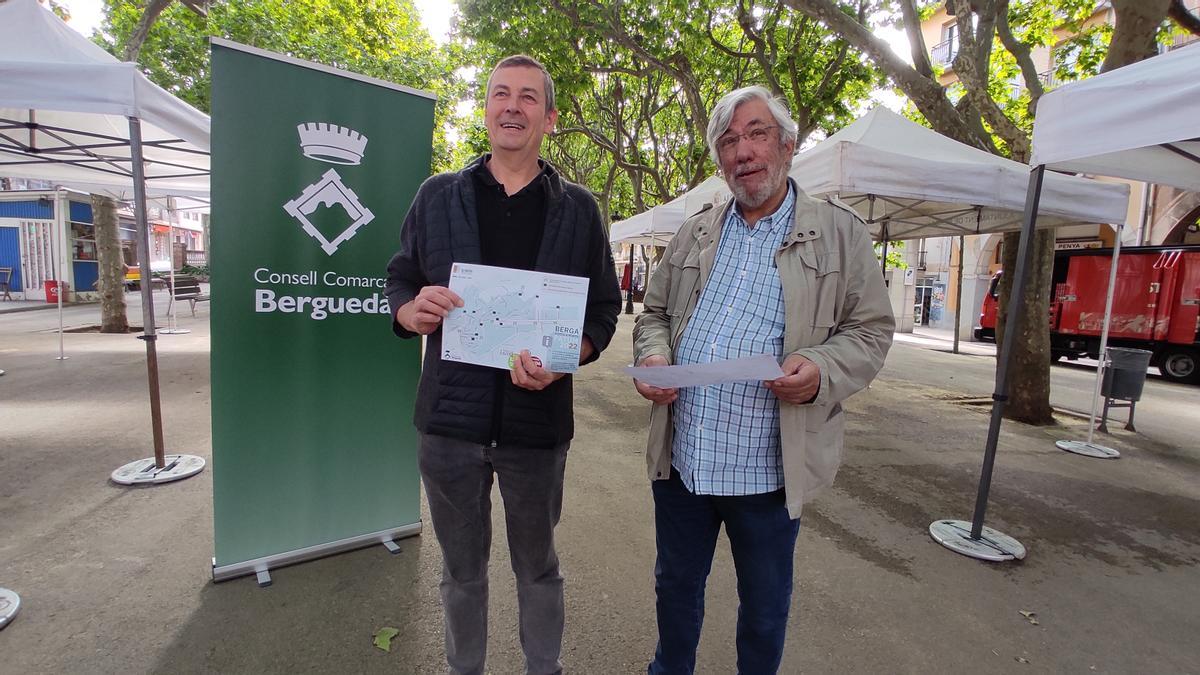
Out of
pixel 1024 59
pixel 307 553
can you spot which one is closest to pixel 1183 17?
pixel 1024 59

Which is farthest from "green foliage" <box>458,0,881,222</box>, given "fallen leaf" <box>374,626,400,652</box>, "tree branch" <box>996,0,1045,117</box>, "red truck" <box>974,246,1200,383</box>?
"fallen leaf" <box>374,626,400,652</box>

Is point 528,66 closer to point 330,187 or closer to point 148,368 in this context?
point 330,187

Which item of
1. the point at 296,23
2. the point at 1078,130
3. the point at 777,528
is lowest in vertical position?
the point at 777,528

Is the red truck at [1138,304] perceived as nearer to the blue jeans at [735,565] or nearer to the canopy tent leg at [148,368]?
the blue jeans at [735,565]

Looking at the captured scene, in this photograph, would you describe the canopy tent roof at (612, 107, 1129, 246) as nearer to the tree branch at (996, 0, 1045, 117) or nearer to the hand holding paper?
the tree branch at (996, 0, 1045, 117)

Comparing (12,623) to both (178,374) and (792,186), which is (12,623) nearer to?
(792,186)

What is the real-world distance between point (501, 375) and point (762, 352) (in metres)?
0.82

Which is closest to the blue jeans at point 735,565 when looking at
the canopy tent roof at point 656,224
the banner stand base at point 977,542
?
the banner stand base at point 977,542

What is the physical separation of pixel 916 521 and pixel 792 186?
3101 mm

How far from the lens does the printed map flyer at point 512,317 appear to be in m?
1.66

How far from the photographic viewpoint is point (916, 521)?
382 centimetres

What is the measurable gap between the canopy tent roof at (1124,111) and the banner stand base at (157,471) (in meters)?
5.94

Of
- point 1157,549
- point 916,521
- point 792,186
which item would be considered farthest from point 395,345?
point 1157,549

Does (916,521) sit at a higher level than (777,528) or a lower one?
lower
